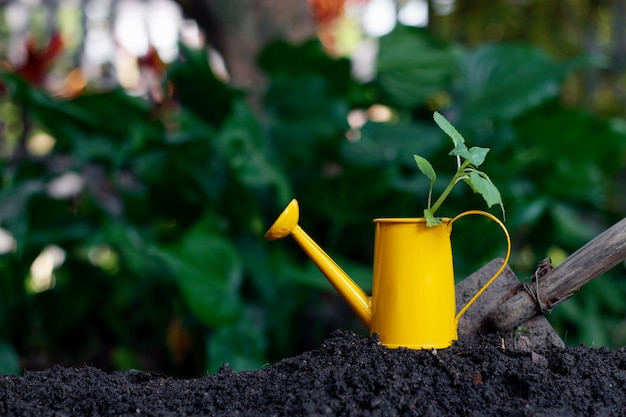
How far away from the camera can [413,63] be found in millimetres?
2471

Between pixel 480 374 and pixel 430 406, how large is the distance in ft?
0.30

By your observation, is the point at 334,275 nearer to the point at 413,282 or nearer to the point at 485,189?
the point at 413,282

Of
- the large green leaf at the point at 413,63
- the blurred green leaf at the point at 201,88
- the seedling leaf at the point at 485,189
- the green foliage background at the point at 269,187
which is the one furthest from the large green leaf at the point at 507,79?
the seedling leaf at the point at 485,189

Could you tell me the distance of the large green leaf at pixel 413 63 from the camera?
2461 mm

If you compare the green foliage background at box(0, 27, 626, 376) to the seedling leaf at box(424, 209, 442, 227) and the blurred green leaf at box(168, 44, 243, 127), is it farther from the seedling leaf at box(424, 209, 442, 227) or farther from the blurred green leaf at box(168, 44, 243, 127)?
the seedling leaf at box(424, 209, 442, 227)

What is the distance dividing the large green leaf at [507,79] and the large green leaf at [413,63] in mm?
111

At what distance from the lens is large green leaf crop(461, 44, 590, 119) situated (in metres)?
2.39

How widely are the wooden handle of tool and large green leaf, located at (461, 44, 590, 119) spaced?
1537 millimetres

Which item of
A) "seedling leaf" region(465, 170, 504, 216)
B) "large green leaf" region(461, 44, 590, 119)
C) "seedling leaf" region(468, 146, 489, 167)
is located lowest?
"large green leaf" region(461, 44, 590, 119)

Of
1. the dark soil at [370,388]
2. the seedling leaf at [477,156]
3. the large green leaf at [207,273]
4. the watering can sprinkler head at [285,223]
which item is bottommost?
the large green leaf at [207,273]

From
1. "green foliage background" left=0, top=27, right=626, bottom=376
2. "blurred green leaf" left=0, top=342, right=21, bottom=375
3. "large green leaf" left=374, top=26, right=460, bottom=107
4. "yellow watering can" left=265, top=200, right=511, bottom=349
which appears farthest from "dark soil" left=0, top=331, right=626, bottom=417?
"large green leaf" left=374, top=26, right=460, bottom=107

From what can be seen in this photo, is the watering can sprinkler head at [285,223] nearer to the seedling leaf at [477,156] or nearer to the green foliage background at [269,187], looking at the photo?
the seedling leaf at [477,156]

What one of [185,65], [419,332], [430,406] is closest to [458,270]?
[185,65]

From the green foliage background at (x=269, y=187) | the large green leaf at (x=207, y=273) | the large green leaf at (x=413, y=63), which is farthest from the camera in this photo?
the large green leaf at (x=413, y=63)
